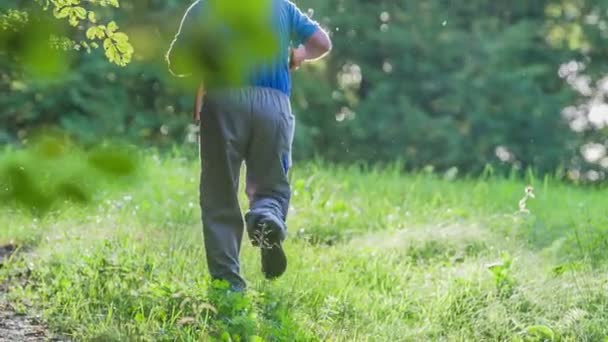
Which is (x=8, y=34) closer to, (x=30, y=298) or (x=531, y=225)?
(x=30, y=298)

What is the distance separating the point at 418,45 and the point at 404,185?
5622mm

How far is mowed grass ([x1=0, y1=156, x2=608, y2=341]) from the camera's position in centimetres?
429

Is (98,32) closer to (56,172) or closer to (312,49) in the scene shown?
(56,172)

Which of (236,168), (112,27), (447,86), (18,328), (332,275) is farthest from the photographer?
(447,86)

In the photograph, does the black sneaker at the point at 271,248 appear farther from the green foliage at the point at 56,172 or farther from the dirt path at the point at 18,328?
the green foliage at the point at 56,172

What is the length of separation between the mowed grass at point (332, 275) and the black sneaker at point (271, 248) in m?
0.11

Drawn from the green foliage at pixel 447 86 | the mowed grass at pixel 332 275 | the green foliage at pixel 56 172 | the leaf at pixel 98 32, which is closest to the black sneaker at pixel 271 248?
the mowed grass at pixel 332 275

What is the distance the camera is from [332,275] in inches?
203

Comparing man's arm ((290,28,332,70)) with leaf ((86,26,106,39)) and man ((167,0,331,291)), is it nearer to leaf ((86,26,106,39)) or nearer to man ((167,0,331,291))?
man ((167,0,331,291))

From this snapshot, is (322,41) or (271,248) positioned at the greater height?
(322,41)

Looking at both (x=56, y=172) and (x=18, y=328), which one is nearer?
(x=56, y=172)

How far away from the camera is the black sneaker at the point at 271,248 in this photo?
13.9 ft

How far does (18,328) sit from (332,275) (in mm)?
1527

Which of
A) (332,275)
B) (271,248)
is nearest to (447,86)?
(332,275)
